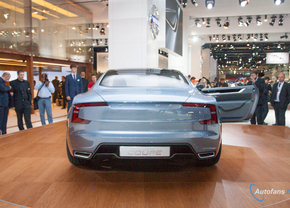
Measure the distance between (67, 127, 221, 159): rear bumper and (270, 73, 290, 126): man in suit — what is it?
5.11 m

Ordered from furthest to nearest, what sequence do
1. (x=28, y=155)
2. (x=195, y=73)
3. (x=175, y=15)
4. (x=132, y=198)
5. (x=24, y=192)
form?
(x=195, y=73)
(x=175, y=15)
(x=28, y=155)
(x=24, y=192)
(x=132, y=198)

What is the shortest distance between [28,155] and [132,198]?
1.88 meters

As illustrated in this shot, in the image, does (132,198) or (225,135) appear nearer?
(132,198)

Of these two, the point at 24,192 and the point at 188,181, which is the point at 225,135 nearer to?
the point at 188,181

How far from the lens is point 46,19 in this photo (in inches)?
425

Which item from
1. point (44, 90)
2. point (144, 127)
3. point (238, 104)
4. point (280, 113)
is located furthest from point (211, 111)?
point (280, 113)

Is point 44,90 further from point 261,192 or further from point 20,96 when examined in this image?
point 261,192

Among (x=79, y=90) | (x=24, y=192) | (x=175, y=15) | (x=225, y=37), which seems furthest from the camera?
(x=225, y=37)

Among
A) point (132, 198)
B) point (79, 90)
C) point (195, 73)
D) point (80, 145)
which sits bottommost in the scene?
point (132, 198)

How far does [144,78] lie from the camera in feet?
8.91

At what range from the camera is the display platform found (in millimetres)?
1936

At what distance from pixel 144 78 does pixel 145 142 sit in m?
0.97

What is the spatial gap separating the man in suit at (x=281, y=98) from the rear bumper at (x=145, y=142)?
16.8ft

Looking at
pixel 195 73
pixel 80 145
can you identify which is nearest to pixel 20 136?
pixel 80 145
